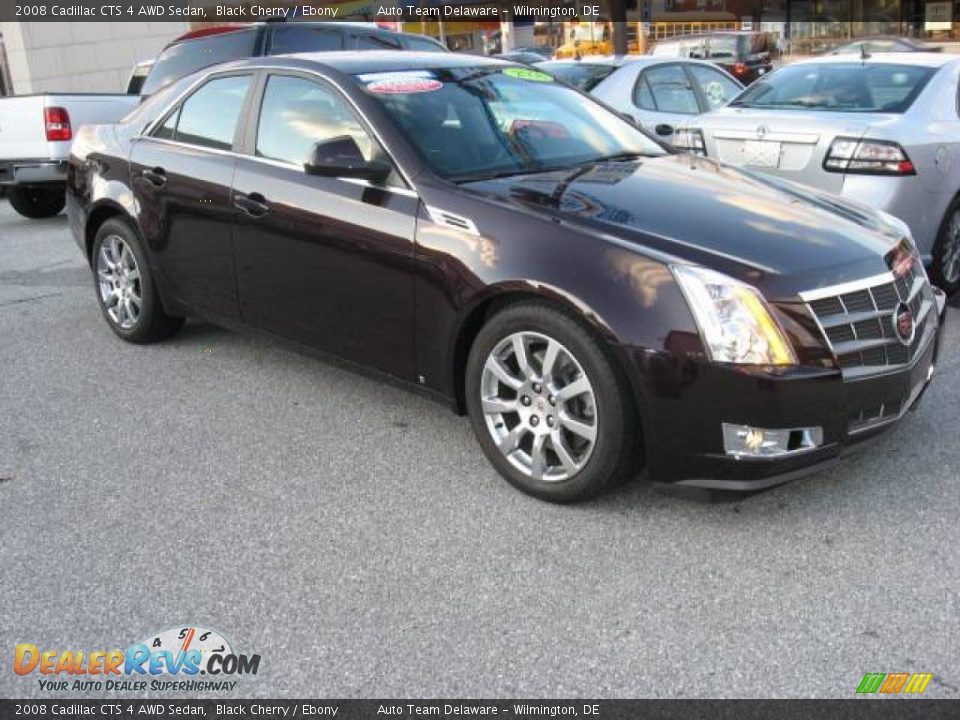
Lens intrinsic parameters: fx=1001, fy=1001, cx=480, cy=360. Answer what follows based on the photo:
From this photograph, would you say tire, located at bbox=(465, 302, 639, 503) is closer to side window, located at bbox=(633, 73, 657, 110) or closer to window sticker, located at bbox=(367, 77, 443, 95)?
window sticker, located at bbox=(367, 77, 443, 95)

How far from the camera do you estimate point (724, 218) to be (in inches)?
145

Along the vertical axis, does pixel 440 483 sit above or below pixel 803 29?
below

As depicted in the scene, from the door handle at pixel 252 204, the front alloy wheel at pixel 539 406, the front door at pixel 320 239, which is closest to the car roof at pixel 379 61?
the front door at pixel 320 239

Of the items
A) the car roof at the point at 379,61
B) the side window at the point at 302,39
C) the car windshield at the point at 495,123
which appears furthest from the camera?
the side window at the point at 302,39

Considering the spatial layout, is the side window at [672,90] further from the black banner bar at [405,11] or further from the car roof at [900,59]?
the black banner bar at [405,11]

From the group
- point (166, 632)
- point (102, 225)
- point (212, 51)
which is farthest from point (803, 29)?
point (166, 632)

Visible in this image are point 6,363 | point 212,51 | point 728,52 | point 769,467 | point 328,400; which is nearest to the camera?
point 769,467

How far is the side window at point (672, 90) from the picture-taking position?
8992 millimetres

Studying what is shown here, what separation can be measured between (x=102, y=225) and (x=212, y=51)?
4.50 metres

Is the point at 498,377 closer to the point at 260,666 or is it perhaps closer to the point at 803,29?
the point at 260,666

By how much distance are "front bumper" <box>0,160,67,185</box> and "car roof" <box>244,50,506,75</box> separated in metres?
6.33

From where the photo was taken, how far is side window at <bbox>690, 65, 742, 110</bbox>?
30.8ft

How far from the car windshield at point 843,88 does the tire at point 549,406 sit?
12.6 ft

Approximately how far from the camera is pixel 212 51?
969 cm
